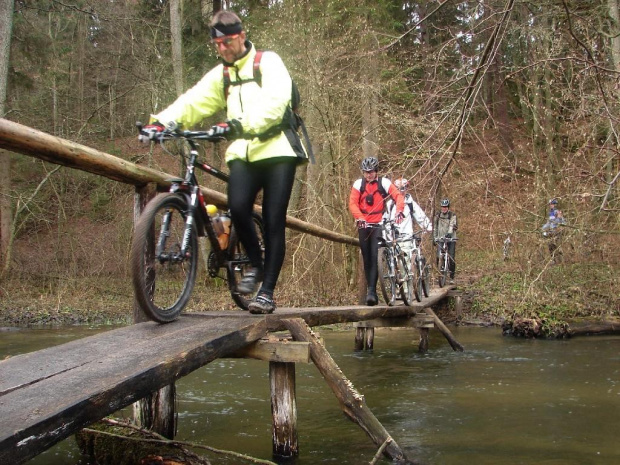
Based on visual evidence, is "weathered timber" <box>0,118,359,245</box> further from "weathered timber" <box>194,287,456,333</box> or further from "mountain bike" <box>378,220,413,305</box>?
"mountain bike" <box>378,220,413,305</box>

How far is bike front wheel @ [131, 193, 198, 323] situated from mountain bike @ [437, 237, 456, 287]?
1078cm

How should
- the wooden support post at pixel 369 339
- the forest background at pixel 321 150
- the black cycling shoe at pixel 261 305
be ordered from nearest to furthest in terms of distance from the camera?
the black cycling shoe at pixel 261 305, the wooden support post at pixel 369 339, the forest background at pixel 321 150

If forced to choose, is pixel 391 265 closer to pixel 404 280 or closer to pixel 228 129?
pixel 404 280

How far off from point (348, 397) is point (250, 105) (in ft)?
6.93

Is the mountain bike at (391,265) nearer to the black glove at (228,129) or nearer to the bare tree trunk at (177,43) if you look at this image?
the black glove at (228,129)

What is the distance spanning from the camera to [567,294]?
13.7 metres

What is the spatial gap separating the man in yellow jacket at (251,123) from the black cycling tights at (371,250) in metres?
4.04

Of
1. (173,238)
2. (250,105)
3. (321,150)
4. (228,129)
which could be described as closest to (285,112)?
(250,105)

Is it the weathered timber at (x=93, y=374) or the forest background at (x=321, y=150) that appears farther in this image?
the forest background at (x=321, y=150)

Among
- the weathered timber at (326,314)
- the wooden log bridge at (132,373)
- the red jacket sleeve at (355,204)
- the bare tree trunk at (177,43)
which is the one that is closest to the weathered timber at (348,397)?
the wooden log bridge at (132,373)

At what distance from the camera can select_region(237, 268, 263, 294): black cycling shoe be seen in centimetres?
543

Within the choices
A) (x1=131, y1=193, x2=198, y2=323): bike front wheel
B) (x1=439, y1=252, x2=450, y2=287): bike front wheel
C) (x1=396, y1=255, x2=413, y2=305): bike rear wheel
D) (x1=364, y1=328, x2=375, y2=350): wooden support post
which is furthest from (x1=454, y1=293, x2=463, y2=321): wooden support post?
(x1=131, y1=193, x2=198, y2=323): bike front wheel

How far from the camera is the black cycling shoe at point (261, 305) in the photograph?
208 inches

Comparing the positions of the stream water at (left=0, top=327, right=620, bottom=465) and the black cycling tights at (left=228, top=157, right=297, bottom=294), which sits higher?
the black cycling tights at (left=228, top=157, right=297, bottom=294)
